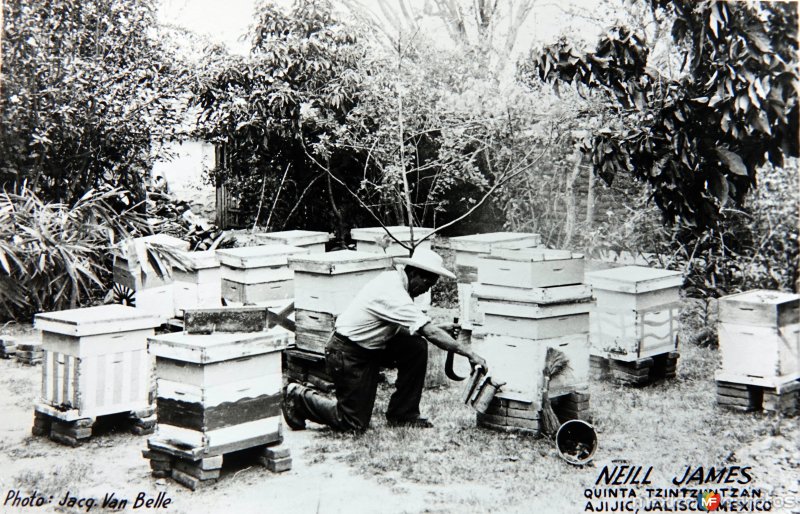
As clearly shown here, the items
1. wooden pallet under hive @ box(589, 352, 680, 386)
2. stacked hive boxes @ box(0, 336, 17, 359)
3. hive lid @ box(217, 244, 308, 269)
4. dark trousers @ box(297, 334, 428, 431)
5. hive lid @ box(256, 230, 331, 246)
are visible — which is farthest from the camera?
hive lid @ box(256, 230, 331, 246)

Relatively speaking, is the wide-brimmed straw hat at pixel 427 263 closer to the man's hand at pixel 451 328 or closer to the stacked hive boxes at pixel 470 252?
the man's hand at pixel 451 328

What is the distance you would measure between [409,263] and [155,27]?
20.9 ft

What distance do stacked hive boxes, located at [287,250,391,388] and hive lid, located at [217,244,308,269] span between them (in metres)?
0.57

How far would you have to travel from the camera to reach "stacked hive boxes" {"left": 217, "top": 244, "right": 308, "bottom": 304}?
5531mm

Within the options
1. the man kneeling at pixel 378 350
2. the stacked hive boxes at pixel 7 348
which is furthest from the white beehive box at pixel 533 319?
the stacked hive boxes at pixel 7 348

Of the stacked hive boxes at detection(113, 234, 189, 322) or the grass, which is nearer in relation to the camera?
the grass

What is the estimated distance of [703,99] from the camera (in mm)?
3795

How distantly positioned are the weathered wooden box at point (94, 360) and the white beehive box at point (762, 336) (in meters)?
3.73

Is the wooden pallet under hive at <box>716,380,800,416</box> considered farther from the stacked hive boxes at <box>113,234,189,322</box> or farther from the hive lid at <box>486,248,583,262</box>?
the stacked hive boxes at <box>113,234,189,322</box>

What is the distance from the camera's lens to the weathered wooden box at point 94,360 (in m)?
4.12

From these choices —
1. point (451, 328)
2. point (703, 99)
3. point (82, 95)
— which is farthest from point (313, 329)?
point (82, 95)

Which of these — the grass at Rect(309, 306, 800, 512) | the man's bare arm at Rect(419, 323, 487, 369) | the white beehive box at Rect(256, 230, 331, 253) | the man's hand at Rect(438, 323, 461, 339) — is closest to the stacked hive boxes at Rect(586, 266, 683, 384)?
the grass at Rect(309, 306, 800, 512)

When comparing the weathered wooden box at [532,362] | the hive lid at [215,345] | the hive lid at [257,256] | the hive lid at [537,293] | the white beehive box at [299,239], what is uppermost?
the white beehive box at [299,239]

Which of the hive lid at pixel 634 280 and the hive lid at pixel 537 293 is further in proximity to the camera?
the hive lid at pixel 634 280
